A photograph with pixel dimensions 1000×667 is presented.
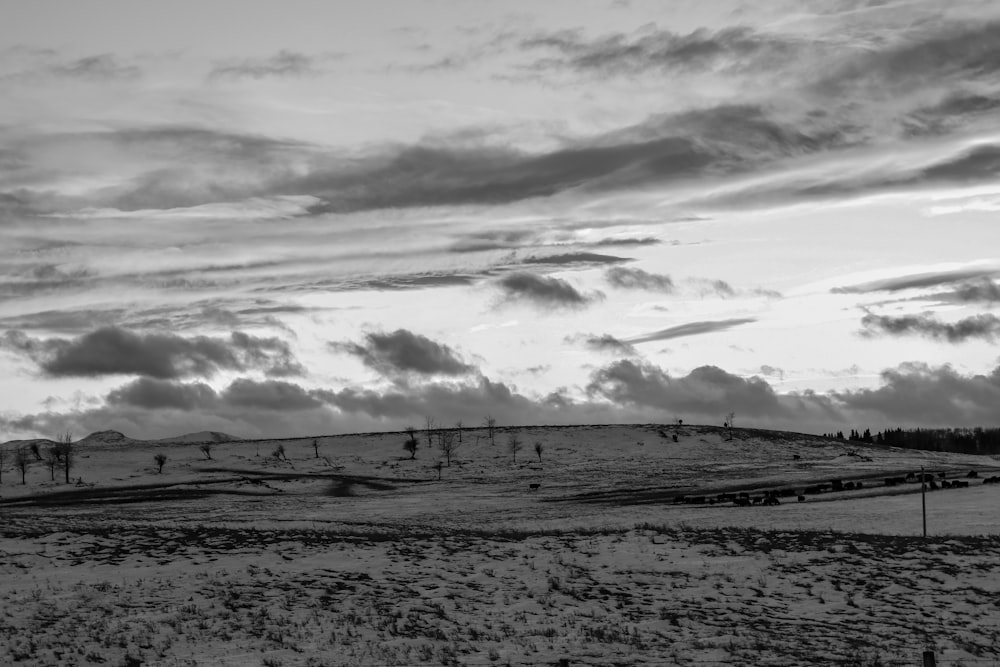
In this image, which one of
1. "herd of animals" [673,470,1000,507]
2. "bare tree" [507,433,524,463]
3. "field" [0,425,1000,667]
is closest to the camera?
"field" [0,425,1000,667]

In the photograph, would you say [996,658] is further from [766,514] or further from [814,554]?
[766,514]

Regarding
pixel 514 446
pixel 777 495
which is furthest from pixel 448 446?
pixel 777 495

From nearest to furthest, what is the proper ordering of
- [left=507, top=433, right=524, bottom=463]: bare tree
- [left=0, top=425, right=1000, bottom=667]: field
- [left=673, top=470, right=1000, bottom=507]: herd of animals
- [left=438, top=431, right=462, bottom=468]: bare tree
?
[left=0, top=425, right=1000, bottom=667]: field → [left=673, top=470, right=1000, bottom=507]: herd of animals → [left=438, top=431, right=462, bottom=468]: bare tree → [left=507, top=433, right=524, bottom=463]: bare tree

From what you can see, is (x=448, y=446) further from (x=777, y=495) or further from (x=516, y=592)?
(x=516, y=592)

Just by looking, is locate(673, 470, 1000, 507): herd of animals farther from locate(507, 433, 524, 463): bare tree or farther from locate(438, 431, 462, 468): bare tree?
locate(507, 433, 524, 463): bare tree

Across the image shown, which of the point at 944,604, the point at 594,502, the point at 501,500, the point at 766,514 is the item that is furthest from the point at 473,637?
the point at 501,500

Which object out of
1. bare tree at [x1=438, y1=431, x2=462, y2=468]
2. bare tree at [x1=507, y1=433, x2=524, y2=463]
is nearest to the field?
bare tree at [x1=438, y1=431, x2=462, y2=468]

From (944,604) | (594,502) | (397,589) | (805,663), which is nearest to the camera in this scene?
(805,663)

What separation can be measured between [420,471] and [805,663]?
124340mm

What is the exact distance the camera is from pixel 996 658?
21219 mm

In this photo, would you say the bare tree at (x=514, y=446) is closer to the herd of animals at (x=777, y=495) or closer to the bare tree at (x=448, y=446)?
the bare tree at (x=448, y=446)

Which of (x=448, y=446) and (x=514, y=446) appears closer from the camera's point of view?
(x=514, y=446)

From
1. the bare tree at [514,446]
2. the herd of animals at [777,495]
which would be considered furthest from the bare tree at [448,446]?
the herd of animals at [777,495]

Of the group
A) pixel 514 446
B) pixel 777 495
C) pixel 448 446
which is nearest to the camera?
pixel 777 495
